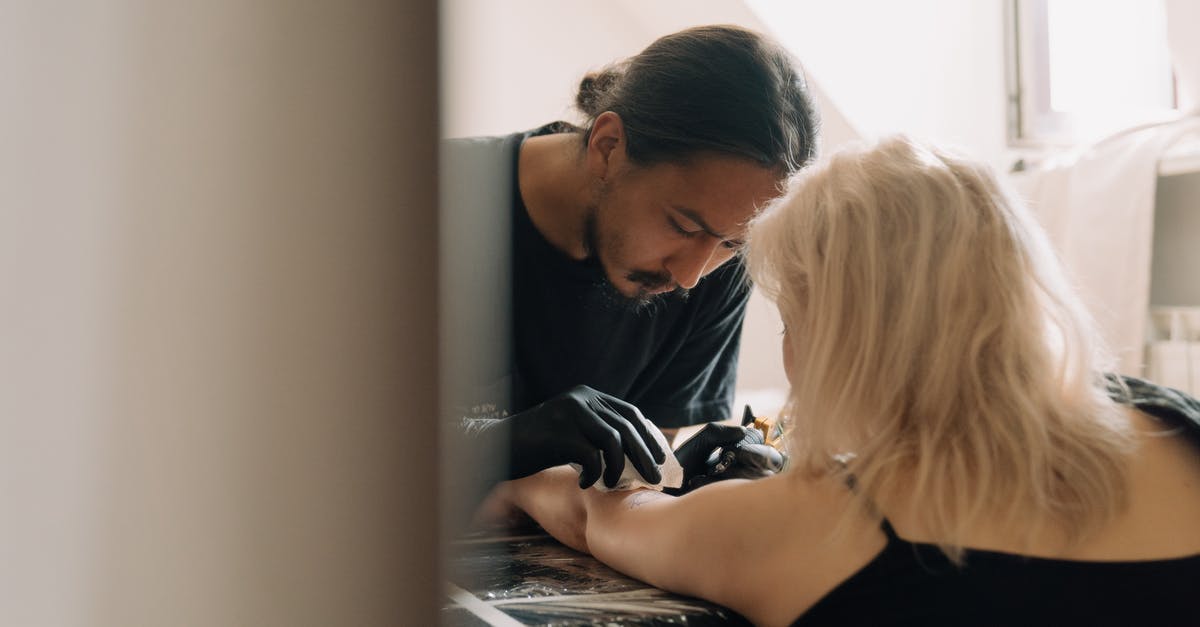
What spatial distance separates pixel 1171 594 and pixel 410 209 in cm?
59

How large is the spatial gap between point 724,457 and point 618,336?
40 cm

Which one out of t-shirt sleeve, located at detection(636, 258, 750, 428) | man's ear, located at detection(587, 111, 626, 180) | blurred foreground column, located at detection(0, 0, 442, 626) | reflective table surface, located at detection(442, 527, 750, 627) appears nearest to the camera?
blurred foreground column, located at detection(0, 0, 442, 626)

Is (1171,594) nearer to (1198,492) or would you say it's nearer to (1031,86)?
(1198,492)

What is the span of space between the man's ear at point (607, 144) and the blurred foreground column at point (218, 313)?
947mm

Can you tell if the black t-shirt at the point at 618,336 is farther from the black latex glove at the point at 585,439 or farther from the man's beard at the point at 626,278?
the black latex glove at the point at 585,439

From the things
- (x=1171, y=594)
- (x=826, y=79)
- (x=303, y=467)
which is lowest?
(x=1171, y=594)

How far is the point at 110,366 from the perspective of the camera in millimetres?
145

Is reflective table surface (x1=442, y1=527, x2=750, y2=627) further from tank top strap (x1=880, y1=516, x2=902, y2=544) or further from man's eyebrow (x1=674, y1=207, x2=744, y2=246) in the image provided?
man's eyebrow (x1=674, y1=207, x2=744, y2=246)

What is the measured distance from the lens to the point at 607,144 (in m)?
1.11

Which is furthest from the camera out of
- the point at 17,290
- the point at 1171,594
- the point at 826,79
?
the point at 826,79

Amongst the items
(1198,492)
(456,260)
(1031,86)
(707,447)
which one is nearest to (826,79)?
(1031,86)

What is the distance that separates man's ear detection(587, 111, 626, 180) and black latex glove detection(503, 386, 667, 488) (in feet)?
1.21

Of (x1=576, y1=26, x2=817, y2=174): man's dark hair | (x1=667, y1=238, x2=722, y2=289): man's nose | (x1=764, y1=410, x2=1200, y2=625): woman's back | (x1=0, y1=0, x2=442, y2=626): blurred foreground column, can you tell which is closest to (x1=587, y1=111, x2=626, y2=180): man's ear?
(x1=576, y1=26, x2=817, y2=174): man's dark hair

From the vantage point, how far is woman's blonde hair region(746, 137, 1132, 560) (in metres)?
0.63
